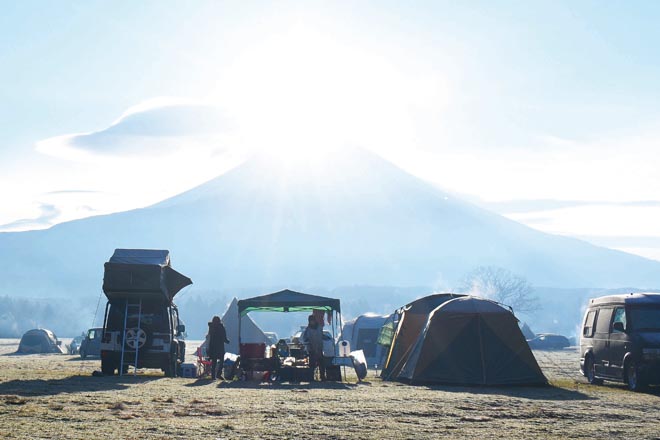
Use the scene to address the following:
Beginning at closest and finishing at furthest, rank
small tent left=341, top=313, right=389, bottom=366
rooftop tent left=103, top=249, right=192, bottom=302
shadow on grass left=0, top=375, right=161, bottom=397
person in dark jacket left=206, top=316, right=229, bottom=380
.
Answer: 1. shadow on grass left=0, top=375, right=161, bottom=397
2. rooftop tent left=103, top=249, right=192, bottom=302
3. person in dark jacket left=206, top=316, right=229, bottom=380
4. small tent left=341, top=313, right=389, bottom=366

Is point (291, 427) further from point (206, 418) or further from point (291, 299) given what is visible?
point (291, 299)

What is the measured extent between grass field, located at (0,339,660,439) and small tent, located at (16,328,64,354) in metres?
41.9

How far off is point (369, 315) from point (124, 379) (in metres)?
28.8

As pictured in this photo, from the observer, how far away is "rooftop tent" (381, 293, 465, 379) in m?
29.0

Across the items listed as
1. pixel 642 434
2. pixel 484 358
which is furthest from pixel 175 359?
pixel 642 434

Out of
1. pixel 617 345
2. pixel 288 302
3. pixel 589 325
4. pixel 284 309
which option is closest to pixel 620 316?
pixel 617 345

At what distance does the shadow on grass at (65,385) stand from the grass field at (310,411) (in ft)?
0.08

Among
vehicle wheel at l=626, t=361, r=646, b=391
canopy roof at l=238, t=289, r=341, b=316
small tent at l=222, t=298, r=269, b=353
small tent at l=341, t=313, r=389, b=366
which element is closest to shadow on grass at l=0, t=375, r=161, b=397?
canopy roof at l=238, t=289, r=341, b=316

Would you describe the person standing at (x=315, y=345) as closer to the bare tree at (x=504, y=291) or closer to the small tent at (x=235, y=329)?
the small tent at (x=235, y=329)

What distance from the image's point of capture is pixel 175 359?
27922mm

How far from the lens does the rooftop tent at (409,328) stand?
29031 millimetres

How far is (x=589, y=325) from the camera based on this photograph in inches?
1057

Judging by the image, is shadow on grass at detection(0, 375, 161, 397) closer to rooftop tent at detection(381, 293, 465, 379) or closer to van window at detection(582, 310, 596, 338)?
rooftop tent at detection(381, 293, 465, 379)

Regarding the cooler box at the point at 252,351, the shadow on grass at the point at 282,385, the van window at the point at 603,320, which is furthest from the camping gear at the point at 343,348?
the van window at the point at 603,320
